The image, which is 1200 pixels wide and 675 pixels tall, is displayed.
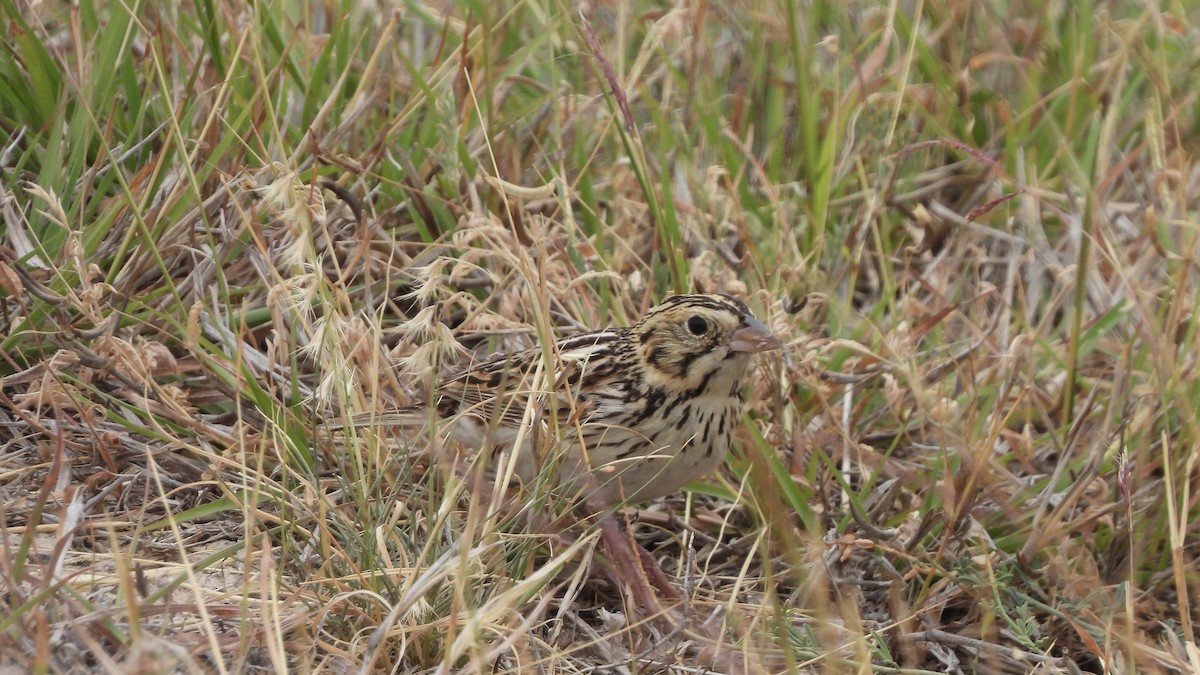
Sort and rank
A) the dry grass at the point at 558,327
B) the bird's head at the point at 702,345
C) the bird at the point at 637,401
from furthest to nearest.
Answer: the bird's head at the point at 702,345 → the bird at the point at 637,401 → the dry grass at the point at 558,327

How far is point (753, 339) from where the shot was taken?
3.46 meters

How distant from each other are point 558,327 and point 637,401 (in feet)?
1.97

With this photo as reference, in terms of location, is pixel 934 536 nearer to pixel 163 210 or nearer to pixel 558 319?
pixel 558 319

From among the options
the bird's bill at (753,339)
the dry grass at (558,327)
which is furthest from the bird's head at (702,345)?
the dry grass at (558,327)

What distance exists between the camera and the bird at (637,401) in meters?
3.35

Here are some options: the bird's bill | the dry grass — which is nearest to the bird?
the bird's bill

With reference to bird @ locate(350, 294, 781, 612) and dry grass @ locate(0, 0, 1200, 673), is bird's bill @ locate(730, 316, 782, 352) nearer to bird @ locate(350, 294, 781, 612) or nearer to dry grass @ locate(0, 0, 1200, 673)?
bird @ locate(350, 294, 781, 612)

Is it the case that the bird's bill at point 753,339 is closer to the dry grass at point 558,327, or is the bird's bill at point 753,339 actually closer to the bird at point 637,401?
the bird at point 637,401

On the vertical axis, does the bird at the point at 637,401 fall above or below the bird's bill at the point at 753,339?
below

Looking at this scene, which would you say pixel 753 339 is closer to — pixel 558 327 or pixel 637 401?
pixel 637 401

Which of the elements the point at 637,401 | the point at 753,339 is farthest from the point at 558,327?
the point at 753,339

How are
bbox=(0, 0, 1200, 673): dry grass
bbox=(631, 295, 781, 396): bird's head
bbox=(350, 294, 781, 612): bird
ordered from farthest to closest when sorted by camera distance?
bbox=(631, 295, 781, 396): bird's head
bbox=(350, 294, 781, 612): bird
bbox=(0, 0, 1200, 673): dry grass

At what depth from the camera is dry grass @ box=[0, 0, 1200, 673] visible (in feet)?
9.50

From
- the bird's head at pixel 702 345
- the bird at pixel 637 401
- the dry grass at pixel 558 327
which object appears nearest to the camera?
the dry grass at pixel 558 327
